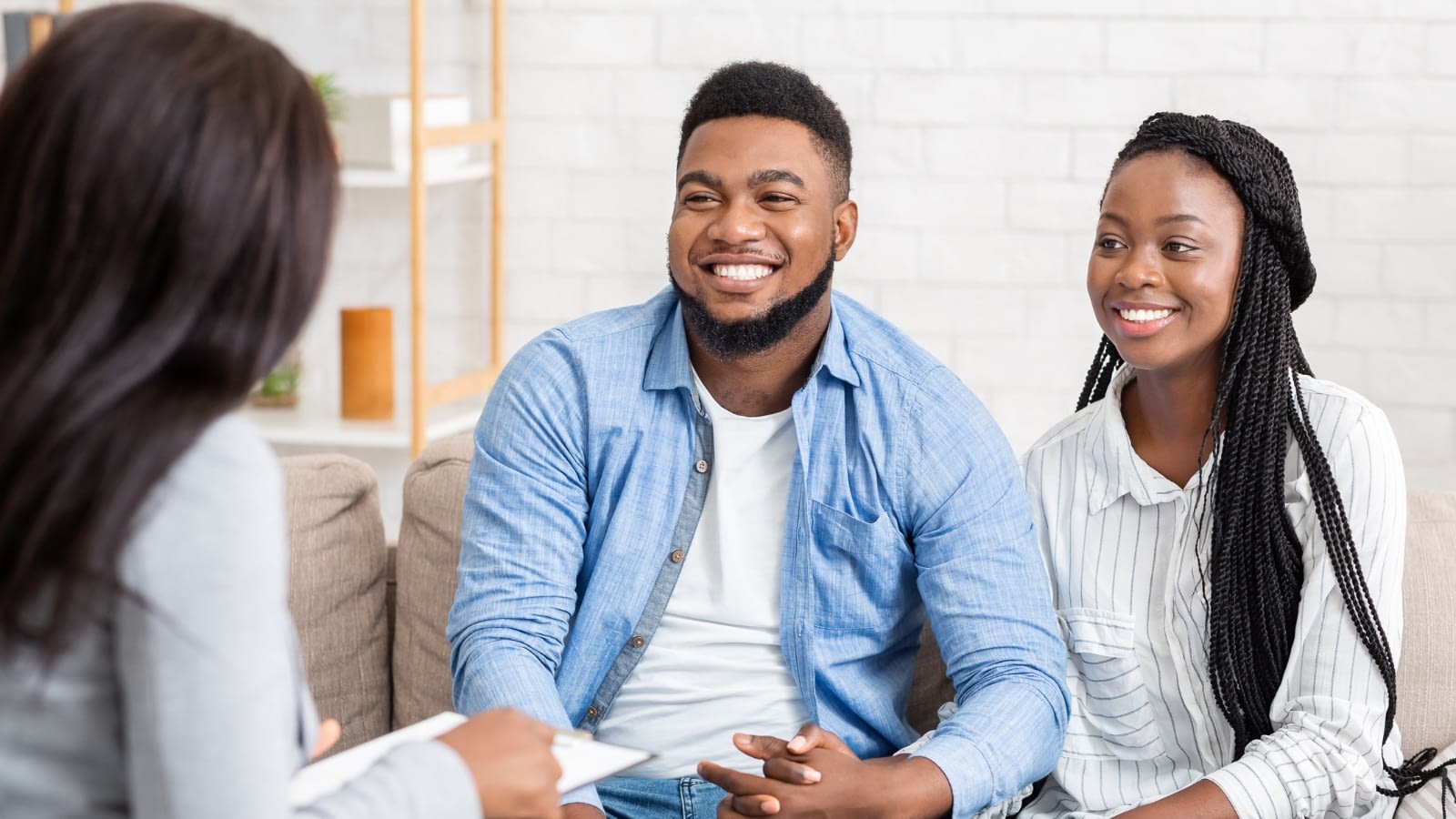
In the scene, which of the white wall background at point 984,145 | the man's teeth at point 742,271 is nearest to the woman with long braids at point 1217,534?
the man's teeth at point 742,271

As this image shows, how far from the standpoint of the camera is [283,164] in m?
0.84

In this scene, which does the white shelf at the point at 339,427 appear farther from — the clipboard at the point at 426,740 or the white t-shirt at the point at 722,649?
the clipboard at the point at 426,740

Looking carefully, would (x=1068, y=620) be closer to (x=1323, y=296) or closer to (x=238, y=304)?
(x=238, y=304)

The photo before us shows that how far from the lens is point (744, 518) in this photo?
5.65 feet

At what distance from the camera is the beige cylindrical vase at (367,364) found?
2.86m

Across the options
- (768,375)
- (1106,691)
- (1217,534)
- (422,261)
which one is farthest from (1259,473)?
(422,261)

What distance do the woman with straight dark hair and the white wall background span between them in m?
2.19

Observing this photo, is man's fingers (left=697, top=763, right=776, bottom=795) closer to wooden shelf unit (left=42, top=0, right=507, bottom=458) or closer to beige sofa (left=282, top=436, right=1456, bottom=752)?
beige sofa (left=282, top=436, right=1456, bottom=752)

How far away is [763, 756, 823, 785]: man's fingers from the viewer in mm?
1473

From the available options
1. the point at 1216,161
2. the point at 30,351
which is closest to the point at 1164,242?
the point at 1216,161

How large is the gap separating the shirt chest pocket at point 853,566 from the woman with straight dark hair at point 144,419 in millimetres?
920

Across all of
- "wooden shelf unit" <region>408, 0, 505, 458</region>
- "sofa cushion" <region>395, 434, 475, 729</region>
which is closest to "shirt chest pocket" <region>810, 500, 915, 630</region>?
"sofa cushion" <region>395, 434, 475, 729</region>

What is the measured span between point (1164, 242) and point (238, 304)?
1.16m

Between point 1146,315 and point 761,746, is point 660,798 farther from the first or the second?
point 1146,315
